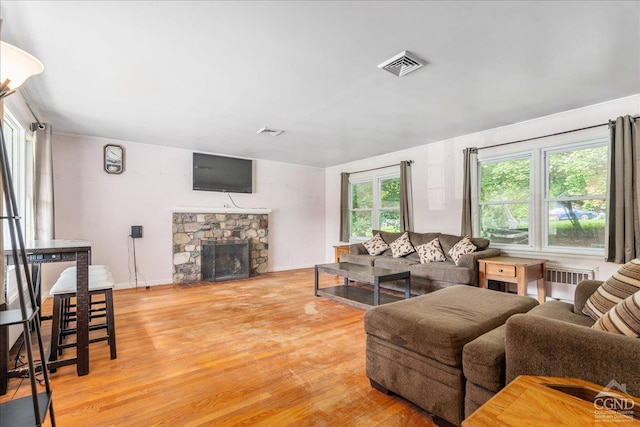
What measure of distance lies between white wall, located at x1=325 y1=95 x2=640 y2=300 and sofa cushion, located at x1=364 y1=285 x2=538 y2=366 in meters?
2.29

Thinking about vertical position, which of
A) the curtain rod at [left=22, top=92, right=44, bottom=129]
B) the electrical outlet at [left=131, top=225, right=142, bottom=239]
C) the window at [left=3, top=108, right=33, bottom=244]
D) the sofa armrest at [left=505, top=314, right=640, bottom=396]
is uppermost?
the curtain rod at [left=22, top=92, right=44, bottom=129]

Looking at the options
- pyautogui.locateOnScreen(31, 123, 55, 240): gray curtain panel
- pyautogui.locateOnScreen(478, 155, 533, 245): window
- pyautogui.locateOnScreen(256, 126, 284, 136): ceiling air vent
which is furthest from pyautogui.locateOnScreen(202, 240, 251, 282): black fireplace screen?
pyautogui.locateOnScreen(478, 155, 533, 245): window

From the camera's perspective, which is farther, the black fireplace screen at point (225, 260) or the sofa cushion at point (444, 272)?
the black fireplace screen at point (225, 260)

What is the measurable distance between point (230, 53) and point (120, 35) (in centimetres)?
71

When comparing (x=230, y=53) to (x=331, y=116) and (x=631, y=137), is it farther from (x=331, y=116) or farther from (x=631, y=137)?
(x=631, y=137)

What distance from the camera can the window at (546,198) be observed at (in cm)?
353

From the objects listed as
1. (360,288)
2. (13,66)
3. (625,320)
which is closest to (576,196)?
(360,288)

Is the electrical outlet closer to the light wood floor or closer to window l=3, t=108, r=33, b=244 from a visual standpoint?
window l=3, t=108, r=33, b=244

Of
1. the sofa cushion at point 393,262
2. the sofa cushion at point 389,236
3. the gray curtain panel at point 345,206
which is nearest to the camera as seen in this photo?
the sofa cushion at point 393,262

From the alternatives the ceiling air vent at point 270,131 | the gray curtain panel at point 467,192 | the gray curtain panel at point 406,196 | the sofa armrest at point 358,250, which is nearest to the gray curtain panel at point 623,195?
the gray curtain panel at point 467,192

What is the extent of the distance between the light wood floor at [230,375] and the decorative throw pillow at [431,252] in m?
1.59

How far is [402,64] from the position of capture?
245 cm

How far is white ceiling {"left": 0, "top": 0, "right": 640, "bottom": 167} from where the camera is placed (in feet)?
6.06

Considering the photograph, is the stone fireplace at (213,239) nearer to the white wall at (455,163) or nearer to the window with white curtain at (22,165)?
the window with white curtain at (22,165)
